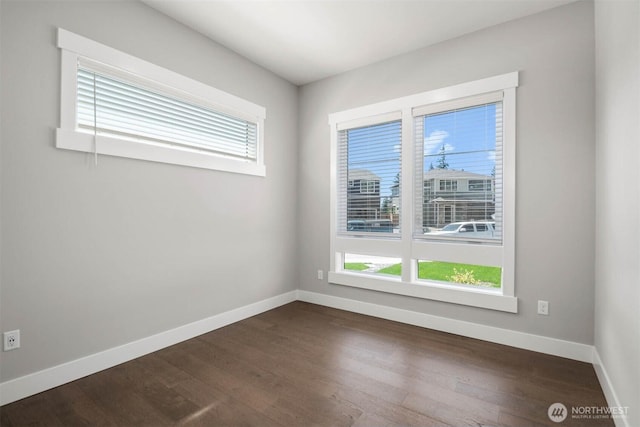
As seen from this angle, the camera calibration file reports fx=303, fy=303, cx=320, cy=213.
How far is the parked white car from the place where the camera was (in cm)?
286

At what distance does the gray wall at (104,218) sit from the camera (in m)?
1.90

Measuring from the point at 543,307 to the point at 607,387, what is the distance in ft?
2.46

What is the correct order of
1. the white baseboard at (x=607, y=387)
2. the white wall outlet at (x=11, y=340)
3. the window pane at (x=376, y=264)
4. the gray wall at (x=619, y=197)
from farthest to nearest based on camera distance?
the window pane at (x=376, y=264), the white wall outlet at (x=11, y=340), the white baseboard at (x=607, y=387), the gray wall at (x=619, y=197)

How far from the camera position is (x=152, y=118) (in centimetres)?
262

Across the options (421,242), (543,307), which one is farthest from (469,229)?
(543,307)

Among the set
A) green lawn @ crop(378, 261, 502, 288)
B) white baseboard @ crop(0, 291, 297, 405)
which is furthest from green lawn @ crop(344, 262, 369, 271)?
white baseboard @ crop(0, 291, 297, 405)

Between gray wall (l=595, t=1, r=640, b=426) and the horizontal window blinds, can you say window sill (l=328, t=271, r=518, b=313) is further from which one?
the horizontal window blinds

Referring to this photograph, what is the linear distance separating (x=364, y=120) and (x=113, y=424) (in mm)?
3396

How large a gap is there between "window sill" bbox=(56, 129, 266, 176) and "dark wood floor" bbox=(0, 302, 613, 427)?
1.64 metres

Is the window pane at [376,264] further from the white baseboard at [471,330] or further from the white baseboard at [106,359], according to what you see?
the white baseboard at [106,359]

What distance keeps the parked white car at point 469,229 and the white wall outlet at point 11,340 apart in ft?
11.0

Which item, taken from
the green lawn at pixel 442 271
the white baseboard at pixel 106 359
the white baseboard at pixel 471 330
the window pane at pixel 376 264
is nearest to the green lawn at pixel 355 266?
the window pane at pixel 376 264

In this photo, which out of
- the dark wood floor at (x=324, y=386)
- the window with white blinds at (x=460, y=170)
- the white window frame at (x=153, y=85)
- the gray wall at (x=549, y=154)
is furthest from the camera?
the window with white blinds at (x=460, y=170)

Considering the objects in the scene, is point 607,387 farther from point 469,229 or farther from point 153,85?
point 153,85
